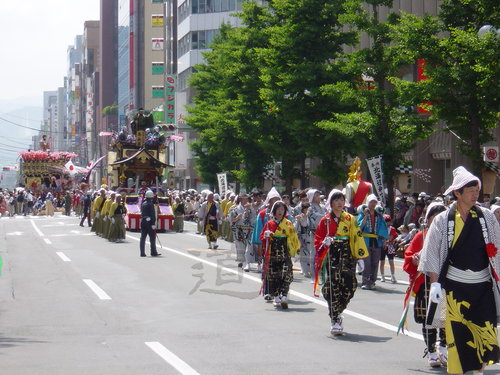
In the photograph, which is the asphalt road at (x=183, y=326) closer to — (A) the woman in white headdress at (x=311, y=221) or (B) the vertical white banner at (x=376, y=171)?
(A) the woman in white headdress at (x=311, y=221)

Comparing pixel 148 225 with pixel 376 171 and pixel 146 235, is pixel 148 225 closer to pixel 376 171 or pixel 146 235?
pixel 146 235

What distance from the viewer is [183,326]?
11758 mm

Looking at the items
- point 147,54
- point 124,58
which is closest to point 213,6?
point 147,54

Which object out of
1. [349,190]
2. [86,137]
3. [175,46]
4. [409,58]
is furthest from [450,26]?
[86,137]

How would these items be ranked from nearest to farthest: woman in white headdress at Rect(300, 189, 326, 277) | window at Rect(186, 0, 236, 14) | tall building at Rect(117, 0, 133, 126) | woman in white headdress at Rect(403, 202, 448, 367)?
woman in white headdress at Rect(403, 202, 448, 367)
woman in white headdress at Rect(300, 189, 326, 277)
window at Rect(186, 0, 236, 14)
tall building at Rect(117, 0, 133, 126)

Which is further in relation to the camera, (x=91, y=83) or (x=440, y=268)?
(x=91, y=83)

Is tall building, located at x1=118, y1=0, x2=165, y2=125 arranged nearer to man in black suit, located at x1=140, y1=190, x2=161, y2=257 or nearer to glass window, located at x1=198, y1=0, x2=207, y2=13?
glass window, located at x1=198, y1=0, x2=207, y2=13

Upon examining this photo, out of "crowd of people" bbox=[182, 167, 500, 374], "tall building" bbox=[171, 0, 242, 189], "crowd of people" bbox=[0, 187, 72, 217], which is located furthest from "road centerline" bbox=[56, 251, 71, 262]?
"tall building" bbox=[171, 0, 242, 189]

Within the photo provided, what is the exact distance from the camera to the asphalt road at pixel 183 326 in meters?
9.03

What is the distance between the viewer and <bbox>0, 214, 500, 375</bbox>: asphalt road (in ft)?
29.6

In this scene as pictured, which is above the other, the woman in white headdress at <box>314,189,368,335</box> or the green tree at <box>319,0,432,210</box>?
the green tree at <box>319,0,432,210</box>

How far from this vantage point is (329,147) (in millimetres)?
34844

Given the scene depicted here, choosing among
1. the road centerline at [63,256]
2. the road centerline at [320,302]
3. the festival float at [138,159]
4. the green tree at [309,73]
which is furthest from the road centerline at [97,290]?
the festival float at [138,159]

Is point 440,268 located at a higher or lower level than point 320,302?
higher
